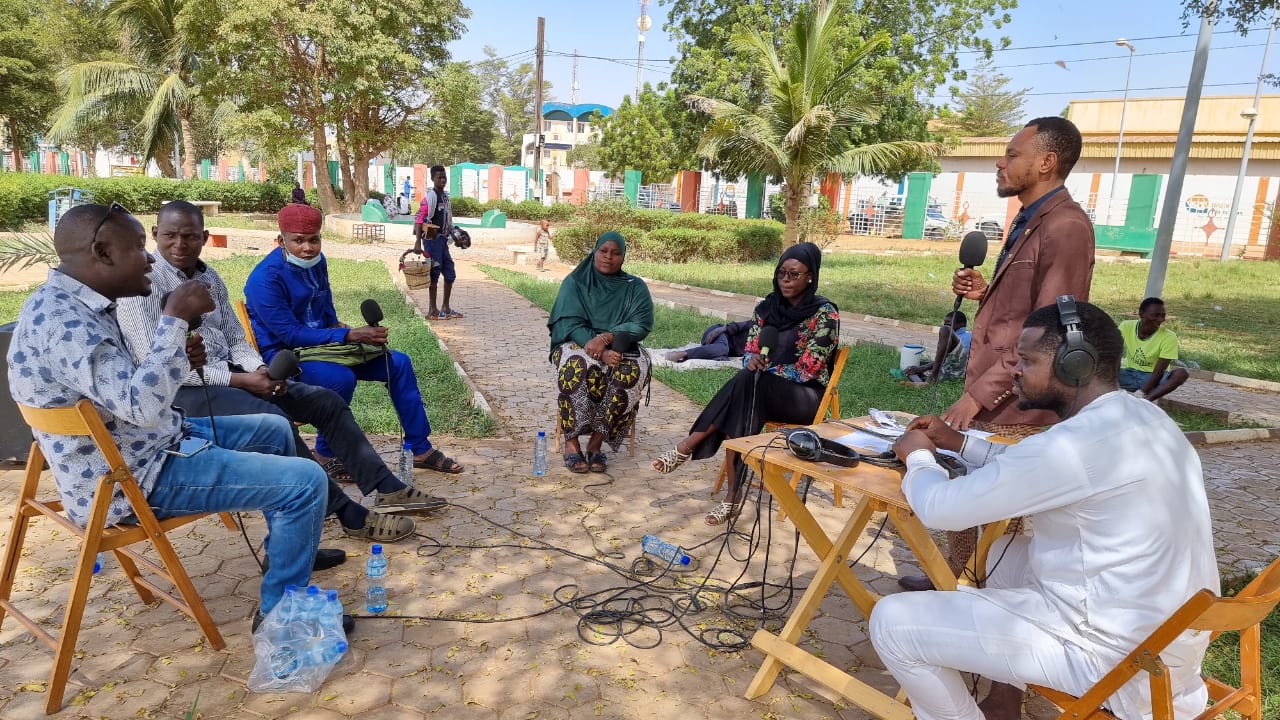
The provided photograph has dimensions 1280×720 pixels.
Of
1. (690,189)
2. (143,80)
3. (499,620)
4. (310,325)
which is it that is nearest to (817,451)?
(499,620)

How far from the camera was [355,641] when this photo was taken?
323 cm

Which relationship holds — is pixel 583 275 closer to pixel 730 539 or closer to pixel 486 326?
pixel 730 539

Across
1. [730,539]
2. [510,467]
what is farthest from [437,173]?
[730,539]

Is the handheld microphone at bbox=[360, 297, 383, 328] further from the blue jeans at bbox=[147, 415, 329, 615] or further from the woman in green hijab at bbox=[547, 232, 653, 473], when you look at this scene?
the blue jeans at bbox=[147, 415, 329, 615]

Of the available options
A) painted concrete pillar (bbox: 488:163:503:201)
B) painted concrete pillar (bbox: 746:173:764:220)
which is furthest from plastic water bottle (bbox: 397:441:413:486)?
painted concrete pillar (bbox: 488:163:503:201)

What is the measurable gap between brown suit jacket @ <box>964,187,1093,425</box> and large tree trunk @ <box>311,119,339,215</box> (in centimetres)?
2669

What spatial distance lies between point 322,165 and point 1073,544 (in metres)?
29.2

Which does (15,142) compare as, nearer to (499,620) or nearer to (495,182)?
(495,182)

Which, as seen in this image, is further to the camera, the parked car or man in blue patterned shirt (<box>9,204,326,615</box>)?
the parked car

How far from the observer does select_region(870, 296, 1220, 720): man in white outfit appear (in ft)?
6.72

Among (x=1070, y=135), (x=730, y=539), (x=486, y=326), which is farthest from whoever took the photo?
(x=486, y=326)

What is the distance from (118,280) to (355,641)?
1656mm

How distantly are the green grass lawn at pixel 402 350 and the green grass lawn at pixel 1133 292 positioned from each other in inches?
240

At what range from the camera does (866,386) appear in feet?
25.8
